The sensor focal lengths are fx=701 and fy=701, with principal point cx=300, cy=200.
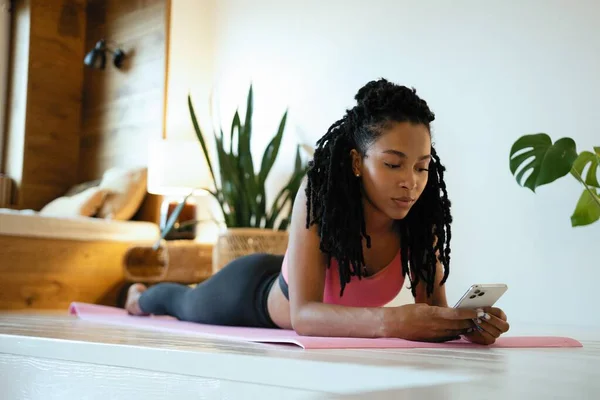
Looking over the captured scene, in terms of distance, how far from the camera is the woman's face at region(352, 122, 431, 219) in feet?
4.80

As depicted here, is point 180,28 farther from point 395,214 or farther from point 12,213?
point 395,214

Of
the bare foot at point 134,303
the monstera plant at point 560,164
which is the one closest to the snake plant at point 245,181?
the bare foot at point 134,303

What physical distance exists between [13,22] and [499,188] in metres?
3.96

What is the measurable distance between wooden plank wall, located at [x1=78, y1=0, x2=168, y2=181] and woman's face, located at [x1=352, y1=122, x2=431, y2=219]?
3.27 meters

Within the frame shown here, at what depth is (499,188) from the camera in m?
3.01

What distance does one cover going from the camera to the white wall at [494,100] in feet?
9.04

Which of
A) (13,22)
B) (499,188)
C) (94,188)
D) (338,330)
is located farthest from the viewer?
(13,22)

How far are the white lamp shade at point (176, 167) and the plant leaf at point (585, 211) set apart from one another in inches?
82.0

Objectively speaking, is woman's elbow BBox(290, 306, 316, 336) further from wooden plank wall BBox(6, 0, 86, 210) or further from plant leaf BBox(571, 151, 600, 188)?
wooden plank wall BBox(6, 0, 86, 210)

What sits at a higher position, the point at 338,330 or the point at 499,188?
the point at 499,188

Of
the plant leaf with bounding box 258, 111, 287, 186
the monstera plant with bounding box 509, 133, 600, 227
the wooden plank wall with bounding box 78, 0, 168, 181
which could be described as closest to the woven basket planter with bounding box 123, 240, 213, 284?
the plant leaf with bounding box 258, 111, 287, 186

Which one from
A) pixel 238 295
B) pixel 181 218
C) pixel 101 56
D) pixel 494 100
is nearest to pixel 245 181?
pixel 181 218

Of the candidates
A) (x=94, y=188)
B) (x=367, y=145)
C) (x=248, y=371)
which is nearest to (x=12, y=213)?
(x=94, y=188)

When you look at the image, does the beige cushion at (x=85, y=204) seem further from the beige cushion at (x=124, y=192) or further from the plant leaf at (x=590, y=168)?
the plant leaf at (x=590, y=168)
